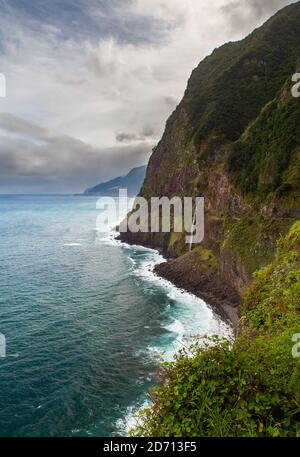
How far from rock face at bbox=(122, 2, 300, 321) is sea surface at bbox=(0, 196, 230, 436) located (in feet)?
26.1

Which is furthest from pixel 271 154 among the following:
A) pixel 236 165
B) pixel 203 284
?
pixel 203 284

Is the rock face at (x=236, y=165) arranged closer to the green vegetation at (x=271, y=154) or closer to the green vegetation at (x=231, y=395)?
the green vegetation at (x=271, y=154)

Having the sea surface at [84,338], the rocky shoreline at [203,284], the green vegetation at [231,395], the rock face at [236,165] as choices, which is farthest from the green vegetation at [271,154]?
the green vegetation at [231,395]

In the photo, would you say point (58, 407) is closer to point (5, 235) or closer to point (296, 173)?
point (296, 173)

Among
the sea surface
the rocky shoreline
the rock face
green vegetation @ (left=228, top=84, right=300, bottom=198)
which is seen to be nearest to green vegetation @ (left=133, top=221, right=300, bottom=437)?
the sea surface

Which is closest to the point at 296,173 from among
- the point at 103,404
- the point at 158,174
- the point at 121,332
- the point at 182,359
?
the point at 121,332

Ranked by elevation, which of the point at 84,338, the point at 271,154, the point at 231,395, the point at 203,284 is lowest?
the point at 84,338

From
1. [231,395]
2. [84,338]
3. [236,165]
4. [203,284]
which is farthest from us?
[236,165]

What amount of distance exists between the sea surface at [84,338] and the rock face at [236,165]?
794cm

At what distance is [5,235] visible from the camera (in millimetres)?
116750

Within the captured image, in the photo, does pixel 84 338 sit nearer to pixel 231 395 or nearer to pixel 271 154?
pixel 231 395

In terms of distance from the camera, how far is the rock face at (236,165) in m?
46.7

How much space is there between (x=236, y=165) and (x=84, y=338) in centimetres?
4296

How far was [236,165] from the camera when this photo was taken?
60688 millimetres
